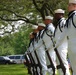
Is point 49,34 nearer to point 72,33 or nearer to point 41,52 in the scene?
point 41,52

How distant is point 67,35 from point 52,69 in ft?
9.47

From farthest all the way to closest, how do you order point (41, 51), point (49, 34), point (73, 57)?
point (41, 51) → point (49, 34) → point (73, 57)

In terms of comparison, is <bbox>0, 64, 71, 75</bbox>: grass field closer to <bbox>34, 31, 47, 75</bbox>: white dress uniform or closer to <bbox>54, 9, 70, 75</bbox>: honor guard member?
<bbox>34, 31, 47, 75</bbox>: white dress uniform

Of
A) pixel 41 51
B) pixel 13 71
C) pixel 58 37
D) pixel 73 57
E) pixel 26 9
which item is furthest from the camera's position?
pixel 26 9

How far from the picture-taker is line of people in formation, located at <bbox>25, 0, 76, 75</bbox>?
719cm

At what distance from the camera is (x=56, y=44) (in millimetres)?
8250

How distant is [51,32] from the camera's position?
1035 cm

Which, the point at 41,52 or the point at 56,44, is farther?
the point at 41,52

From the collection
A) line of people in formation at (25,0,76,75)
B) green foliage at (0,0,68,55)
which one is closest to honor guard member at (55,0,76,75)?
line of people in formation at (25,0,76,75)

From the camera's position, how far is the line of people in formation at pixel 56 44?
7190mm

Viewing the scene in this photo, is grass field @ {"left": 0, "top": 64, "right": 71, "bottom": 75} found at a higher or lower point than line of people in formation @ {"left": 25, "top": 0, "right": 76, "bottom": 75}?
lower

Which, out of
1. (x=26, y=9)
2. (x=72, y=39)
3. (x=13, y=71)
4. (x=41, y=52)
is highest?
(x=72, y=39)

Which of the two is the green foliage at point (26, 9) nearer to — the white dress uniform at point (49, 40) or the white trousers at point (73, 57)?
the white dress uniform at point (49, 40)

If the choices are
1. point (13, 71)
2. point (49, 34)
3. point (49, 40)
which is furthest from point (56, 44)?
point (13, 71)
